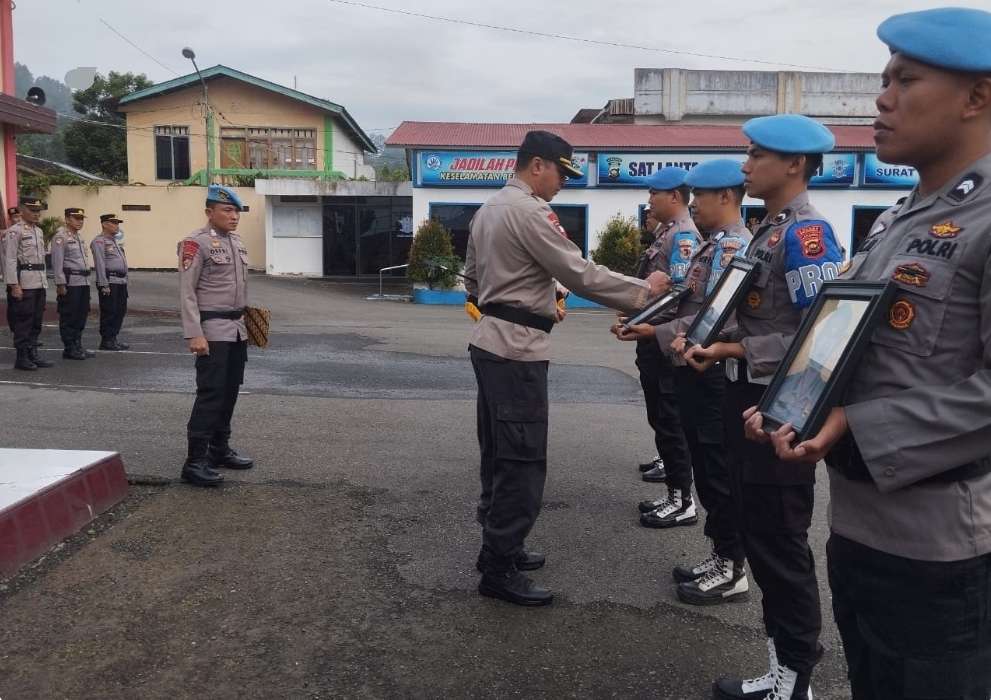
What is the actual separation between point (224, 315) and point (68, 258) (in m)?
6.88

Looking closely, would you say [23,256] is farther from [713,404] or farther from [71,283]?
[713,404]

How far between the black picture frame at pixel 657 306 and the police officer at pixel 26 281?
8.51 m

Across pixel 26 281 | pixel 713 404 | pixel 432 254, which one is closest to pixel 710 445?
pixel 713 404

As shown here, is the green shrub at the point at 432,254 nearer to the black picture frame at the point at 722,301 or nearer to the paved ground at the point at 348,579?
the paved ground at the point at 348,579

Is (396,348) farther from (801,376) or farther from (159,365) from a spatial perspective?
(801,376)

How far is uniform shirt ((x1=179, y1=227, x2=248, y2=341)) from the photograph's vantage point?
5578mm

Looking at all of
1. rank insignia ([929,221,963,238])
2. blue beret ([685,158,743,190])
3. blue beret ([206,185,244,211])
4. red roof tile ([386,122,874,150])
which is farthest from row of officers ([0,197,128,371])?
red roof tile ([386,122,874,150])

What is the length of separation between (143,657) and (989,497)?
116 inches

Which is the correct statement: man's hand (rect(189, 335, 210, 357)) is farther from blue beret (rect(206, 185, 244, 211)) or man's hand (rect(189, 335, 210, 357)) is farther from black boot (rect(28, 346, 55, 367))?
black boot (rect(28, 346, 55, 367))

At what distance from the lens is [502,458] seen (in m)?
3.92

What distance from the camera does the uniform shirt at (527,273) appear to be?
3.83m

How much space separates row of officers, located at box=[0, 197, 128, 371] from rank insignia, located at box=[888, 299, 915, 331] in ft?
34.1

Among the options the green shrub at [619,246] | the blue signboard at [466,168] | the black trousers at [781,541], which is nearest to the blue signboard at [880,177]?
the green shrub at [619,246]

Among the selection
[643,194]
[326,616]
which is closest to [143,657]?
[326,616]
